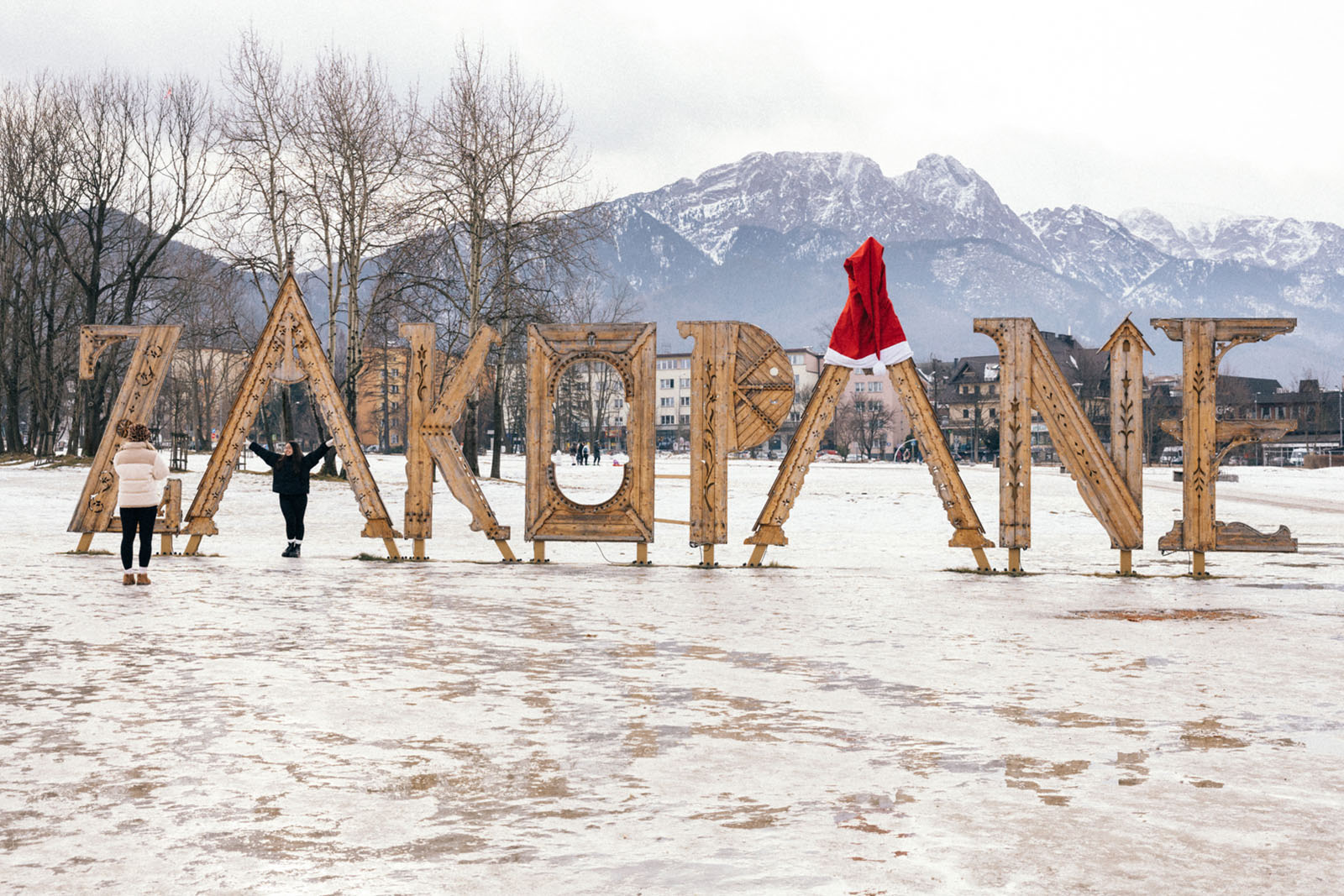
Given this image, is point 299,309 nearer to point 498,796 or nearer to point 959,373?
point 498,796

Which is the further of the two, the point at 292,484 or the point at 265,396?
the point at 292,484

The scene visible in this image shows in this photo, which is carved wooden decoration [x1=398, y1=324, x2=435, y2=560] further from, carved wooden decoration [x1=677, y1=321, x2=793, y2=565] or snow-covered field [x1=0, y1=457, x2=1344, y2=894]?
carved wooden decoration [x1=677, y1=321, x2=793, y2=565]

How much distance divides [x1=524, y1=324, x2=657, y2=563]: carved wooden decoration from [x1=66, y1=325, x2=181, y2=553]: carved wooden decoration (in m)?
4.27

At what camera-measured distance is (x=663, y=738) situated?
221 inches

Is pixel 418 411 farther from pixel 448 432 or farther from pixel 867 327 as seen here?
pixel 867 327

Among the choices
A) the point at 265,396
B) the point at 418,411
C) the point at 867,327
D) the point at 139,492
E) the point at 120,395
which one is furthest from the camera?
the point at 265,396

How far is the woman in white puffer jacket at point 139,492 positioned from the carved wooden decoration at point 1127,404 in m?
9.66

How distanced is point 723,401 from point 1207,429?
5.09m

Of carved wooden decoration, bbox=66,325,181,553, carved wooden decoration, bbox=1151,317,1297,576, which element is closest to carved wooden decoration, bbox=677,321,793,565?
carved wooden decoration, bbox=1151,317,1297,576

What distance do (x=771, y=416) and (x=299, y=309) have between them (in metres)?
5.68

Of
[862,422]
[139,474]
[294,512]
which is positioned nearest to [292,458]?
[294,512]

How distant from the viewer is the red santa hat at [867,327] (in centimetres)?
1318

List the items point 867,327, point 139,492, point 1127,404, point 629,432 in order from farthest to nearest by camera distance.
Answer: point 629,432, point 867,327, point 1127,404, point 139,492

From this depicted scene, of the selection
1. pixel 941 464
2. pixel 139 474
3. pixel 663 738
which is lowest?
pixel 663 738
